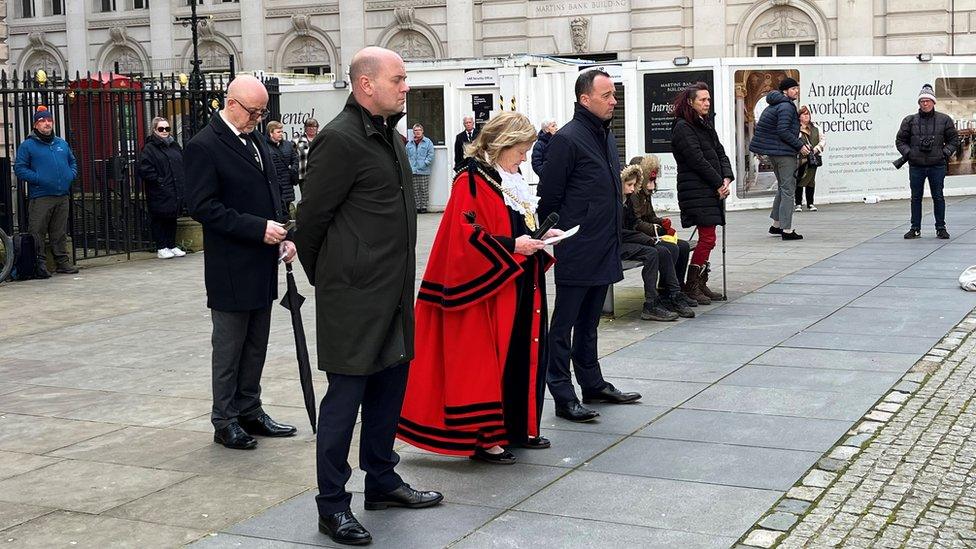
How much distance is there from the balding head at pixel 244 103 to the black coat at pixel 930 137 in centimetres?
1040

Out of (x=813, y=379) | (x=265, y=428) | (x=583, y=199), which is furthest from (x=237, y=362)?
(x=813, y=379)

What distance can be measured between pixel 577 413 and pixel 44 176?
30.2 feet

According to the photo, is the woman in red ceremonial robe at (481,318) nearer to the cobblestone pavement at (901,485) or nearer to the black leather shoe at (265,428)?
the black leather shoe at (265,428)

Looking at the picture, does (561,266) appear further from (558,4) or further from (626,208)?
(558,4)

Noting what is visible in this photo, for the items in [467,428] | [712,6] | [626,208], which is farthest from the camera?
[712,6]

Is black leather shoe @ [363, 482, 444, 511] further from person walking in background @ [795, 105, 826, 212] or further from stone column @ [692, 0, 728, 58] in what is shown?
stone column @ [692, 0, 728, 58]

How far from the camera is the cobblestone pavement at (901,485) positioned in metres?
4.99

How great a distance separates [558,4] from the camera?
32969 mm

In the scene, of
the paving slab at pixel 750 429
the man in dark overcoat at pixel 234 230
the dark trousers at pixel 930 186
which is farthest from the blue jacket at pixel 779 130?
the man in dark overcoat at pixel 234 230

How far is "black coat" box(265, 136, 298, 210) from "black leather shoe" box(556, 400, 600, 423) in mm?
9419

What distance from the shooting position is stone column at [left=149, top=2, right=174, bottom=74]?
37719mm

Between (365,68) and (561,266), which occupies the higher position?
(365,68)

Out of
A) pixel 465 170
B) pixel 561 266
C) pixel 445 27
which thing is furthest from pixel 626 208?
pixel 445 27

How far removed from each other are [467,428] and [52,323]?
6.27 meters
